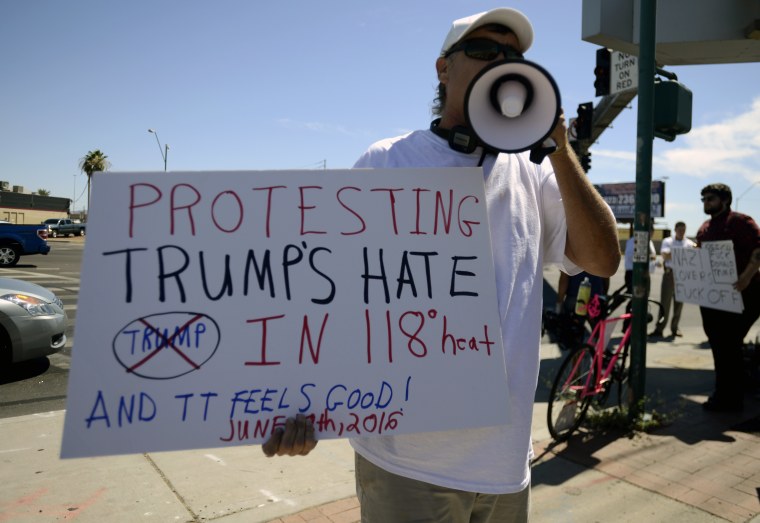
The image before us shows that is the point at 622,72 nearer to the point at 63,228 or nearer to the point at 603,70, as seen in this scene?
the point at 603,70

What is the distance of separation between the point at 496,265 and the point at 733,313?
4481 mm

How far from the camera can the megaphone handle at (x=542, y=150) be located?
4.67ft

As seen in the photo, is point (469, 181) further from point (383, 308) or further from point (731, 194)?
point (731, 194)

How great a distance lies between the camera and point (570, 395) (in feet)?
14.3

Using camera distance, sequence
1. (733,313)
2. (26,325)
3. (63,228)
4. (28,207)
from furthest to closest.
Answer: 1. (28,207)
2. (63,228)
3. (26,325)
4. (733,313)

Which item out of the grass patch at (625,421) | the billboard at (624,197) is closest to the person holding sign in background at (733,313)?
the grass patch at (625,421)

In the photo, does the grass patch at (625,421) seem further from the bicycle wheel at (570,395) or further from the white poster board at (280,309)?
the white poster board at (280,309)

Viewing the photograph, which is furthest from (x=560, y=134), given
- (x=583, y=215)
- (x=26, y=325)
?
(x=26, y=325)

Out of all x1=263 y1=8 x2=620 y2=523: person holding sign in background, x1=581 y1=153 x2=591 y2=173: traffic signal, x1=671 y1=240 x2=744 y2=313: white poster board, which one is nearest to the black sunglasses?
x1=263 y1=8 x2=620 y2=523: person holding sign in background

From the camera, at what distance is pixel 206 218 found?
1.44 metres

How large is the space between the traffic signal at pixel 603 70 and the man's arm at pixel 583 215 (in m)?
5.44

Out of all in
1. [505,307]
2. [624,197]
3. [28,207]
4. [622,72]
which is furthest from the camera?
[28,207]

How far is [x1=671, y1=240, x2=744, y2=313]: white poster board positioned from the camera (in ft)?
16.2

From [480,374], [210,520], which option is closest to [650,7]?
[480,374]
